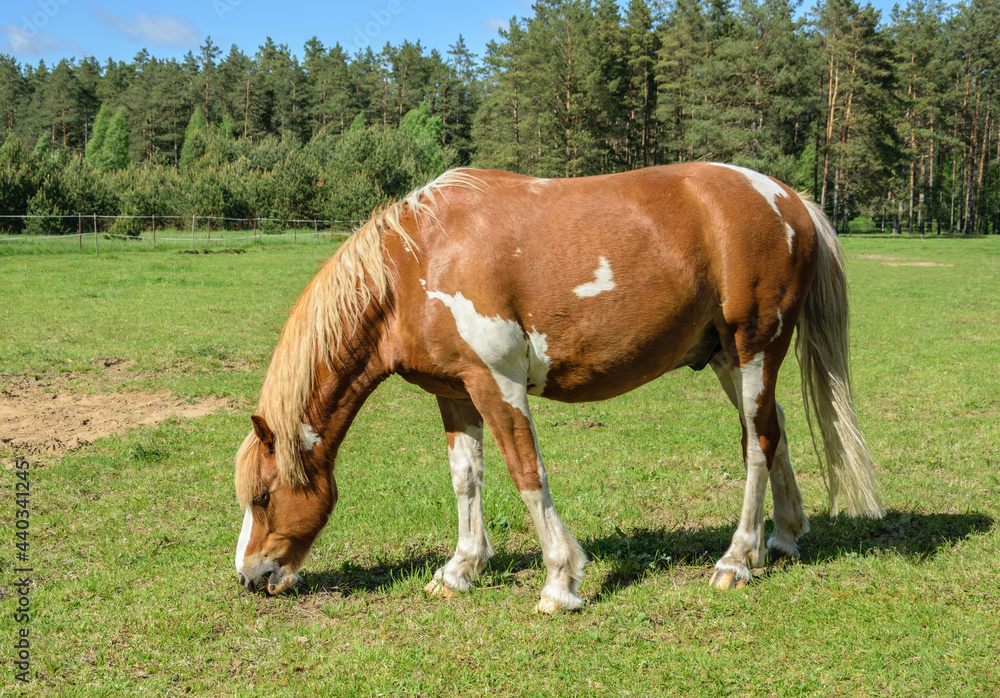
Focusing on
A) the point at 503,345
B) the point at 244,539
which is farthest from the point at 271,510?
the point at 503,345

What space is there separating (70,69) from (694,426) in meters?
85.0

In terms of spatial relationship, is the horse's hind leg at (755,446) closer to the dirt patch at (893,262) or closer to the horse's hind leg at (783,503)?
the horse's hind leg at (783,503)

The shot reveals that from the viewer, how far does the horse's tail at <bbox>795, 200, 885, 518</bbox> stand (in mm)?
3939

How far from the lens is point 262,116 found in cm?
7619

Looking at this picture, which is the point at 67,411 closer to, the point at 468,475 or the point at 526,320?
the point at 468,475

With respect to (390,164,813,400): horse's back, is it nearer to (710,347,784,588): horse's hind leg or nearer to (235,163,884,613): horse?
(235,163,884,613): horse

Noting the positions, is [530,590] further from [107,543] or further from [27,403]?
[27,403]

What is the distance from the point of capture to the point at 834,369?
3979 mm

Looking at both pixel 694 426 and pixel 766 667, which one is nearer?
pixel 766 667

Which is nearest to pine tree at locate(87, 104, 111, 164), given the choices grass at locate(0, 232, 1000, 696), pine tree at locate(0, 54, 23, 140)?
pine tree at locate(0, 54, 23, 140)

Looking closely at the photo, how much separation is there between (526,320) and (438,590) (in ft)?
4.89

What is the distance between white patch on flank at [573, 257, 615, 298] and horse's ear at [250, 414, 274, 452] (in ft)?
5.32

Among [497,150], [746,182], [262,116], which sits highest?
[262,116]

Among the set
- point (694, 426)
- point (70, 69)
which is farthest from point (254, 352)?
point (70, 69)
